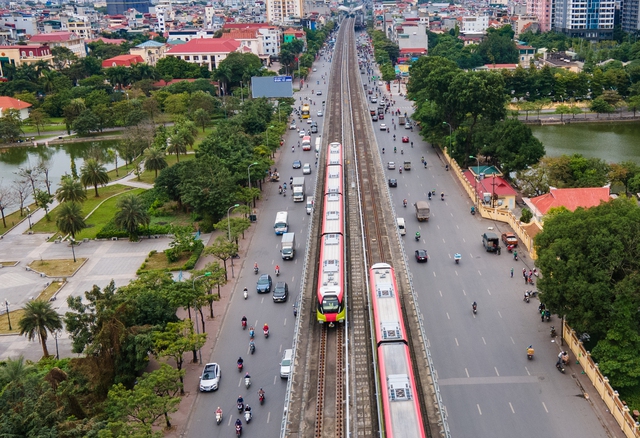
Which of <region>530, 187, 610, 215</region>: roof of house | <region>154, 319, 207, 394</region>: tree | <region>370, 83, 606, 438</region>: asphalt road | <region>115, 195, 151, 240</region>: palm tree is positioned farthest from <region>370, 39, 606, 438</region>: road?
<region>115, 195, 151, 240</region>: palm tree

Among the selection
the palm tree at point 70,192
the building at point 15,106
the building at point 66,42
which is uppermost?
the building at point 66,42

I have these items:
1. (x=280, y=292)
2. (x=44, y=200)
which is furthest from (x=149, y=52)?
(x=280, y=292)

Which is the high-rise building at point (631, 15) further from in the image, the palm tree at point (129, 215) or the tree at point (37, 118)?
the palm tree at point (129, 215)

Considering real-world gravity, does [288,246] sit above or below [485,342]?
above

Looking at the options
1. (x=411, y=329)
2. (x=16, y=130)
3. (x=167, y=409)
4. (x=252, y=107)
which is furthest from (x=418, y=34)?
(x=167, y=409)

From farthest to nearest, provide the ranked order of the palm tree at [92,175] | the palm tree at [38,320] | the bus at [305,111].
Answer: the bus at [305,111]
the palm tree at [92,175]
the palm tree at [38,320]

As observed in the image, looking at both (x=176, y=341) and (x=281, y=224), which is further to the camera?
(x=281, y=224)

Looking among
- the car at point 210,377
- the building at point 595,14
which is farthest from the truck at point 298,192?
the building at point 595,14

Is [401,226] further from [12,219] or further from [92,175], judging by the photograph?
[12,219]
